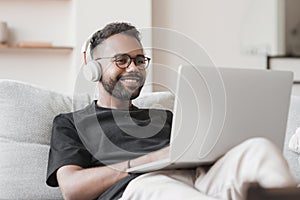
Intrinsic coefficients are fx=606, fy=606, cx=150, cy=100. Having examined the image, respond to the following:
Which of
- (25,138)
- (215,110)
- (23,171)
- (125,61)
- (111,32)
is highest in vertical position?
(111,32)

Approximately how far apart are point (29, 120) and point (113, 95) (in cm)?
32

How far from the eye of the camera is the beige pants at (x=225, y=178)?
1.37m

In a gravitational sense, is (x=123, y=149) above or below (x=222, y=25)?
below

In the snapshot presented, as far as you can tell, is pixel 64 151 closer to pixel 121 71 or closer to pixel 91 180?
pixel 91 180

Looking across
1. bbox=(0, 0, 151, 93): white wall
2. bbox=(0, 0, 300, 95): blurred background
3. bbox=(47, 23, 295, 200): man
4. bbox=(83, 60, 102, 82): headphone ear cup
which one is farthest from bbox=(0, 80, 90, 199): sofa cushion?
bbox=(0, 0, 151, 93): white wall

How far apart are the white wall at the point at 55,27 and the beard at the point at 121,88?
4.82 ft

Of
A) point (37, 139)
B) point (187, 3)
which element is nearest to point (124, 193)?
point (37, 139)

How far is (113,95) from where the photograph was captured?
2188 millimetres

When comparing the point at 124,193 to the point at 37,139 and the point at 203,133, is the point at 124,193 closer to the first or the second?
the point at 203,133

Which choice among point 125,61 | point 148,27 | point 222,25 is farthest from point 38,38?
point 125,61

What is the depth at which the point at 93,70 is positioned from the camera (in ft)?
7.04

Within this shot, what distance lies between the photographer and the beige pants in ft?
4.48

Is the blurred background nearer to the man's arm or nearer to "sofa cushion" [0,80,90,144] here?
"sofa cushion" [0,80,90,144]

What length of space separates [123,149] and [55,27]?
6.33ft
